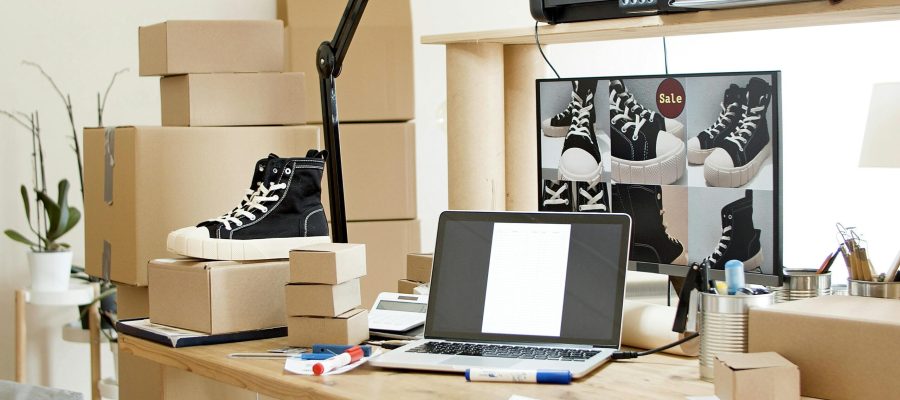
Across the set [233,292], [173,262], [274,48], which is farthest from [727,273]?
[274,48]

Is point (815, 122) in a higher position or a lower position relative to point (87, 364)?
higher

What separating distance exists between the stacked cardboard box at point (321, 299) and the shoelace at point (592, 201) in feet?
1.16

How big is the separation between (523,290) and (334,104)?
541 mm

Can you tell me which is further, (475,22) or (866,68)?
(475,22)

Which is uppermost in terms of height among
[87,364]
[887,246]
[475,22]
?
[475,22]

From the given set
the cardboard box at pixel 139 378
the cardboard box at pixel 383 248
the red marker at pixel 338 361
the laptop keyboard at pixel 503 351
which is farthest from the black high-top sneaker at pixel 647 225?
the cardboard box at pixel 383 248

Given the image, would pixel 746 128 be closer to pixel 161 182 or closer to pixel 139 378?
pixel 161 182

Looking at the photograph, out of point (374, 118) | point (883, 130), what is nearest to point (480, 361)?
point (883, 130)

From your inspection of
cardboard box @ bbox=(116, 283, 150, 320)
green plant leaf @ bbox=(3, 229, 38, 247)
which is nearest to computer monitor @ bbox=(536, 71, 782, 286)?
cardboard box @ bbox=(116, 283, 150, 320)

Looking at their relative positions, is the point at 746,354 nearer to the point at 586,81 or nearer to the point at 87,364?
the point at 586,81

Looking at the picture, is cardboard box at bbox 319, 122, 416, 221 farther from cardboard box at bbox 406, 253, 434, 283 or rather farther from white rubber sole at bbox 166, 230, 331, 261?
white rubber sole at bbox 166, 230, 331, 261

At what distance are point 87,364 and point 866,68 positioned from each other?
2.54m

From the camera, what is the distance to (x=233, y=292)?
4.83 feet

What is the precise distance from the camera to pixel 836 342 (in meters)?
1.09
